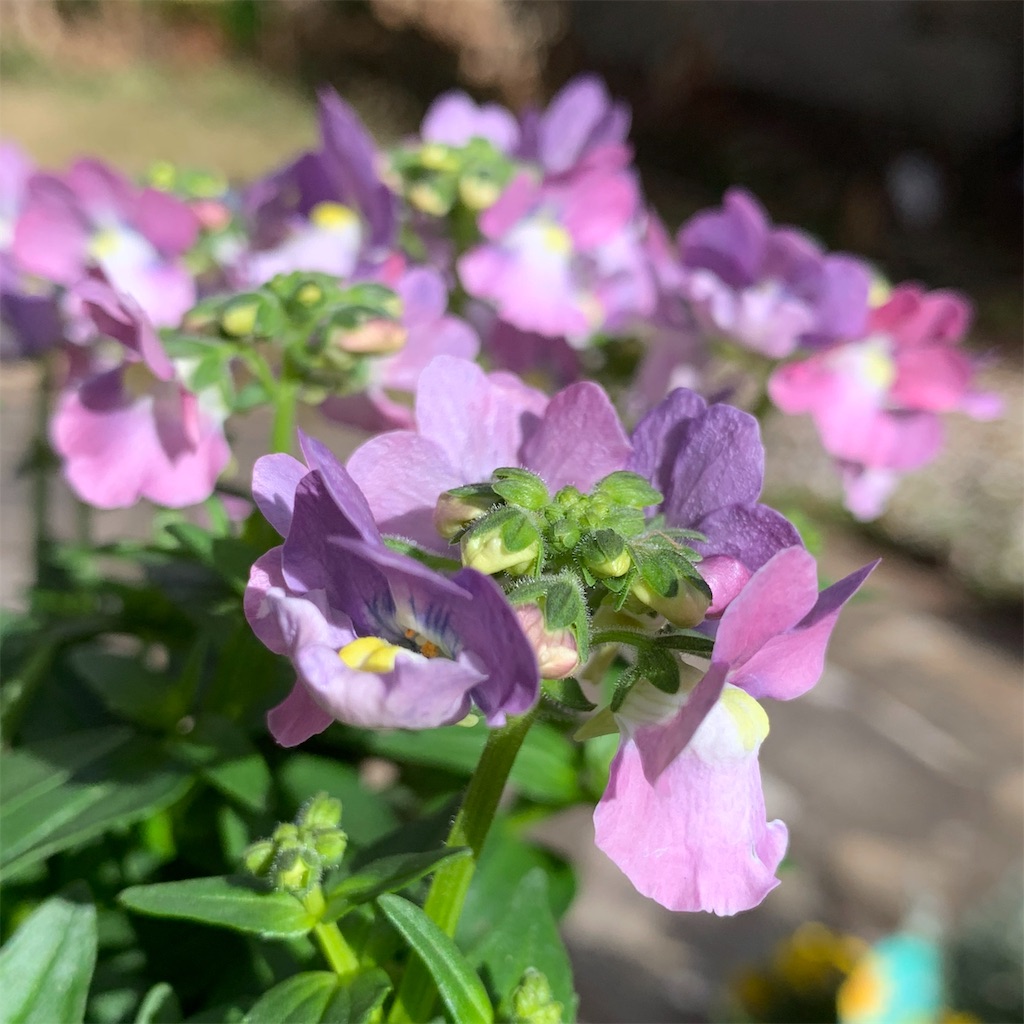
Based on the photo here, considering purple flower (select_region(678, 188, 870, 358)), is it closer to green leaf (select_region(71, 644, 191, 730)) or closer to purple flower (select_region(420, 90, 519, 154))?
purple flower (select_region(420, 90, 519, 154))

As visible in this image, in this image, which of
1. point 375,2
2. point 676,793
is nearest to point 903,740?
point 676,793

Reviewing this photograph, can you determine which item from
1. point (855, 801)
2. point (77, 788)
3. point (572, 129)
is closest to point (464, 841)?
point (77, 788)

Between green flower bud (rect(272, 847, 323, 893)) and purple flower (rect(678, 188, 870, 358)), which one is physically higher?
purple flower (rect(678, 188, 870, 358))

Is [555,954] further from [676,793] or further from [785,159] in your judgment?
[785,159]

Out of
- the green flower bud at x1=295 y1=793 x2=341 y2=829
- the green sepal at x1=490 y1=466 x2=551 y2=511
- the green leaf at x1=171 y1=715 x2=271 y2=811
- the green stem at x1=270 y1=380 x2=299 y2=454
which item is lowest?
the green leaf at x1=171 y1=715 x2=271 y2=811

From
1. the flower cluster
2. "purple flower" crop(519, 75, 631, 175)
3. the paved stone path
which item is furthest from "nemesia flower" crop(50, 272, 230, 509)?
the paved stone path

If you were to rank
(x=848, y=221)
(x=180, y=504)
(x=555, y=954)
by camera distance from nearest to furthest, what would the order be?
(x=555, y=954) → (x=180, y=504) → (x=848, y=221)
